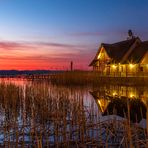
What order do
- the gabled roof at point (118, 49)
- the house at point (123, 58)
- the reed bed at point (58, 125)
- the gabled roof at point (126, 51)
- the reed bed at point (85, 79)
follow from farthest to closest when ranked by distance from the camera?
the gabled roof at point (118, 49) < the gabled roof at point (126, 51) < the house at point (123, 58) < the reed bed at point (85, 79) < the reed bed at point (58, 125)

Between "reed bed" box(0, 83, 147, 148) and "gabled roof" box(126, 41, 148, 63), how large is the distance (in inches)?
1109

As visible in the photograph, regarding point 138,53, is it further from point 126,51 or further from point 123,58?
point 126,51

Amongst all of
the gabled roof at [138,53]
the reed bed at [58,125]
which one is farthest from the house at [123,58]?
the reed bed at [58,125]

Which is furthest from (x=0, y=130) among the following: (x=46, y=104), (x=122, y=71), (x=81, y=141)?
(x=122, y=71)

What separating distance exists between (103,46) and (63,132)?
44.5 metres

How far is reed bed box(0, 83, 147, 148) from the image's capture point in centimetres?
826

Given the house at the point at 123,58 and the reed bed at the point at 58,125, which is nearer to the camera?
the reed bed at the point at 58,125

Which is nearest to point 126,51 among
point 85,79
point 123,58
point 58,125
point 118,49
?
point 123,58

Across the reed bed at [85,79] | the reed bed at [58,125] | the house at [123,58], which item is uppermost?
the house at [123,58]

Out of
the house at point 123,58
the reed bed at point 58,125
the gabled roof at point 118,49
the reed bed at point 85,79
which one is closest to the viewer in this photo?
the reed bed at point 58,125

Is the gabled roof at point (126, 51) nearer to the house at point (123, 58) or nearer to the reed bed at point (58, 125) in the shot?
the house at point (123, 58)

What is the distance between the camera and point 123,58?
4791cm

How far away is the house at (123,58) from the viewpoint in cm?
4371

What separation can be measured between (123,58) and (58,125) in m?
38.6
